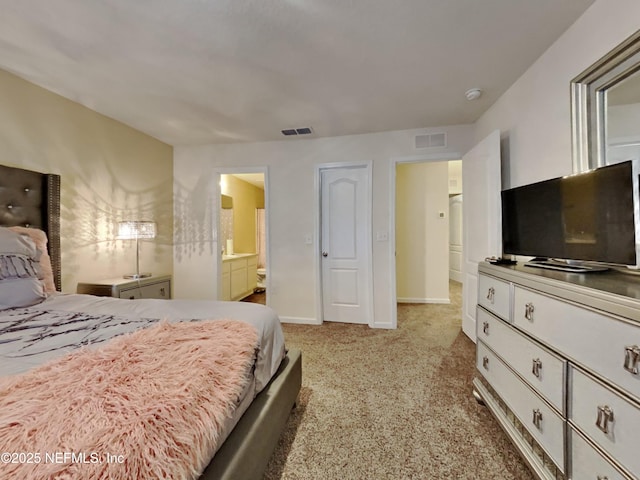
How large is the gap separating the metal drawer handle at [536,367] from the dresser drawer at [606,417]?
182 mm

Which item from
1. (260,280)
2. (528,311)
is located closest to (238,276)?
(260,280)

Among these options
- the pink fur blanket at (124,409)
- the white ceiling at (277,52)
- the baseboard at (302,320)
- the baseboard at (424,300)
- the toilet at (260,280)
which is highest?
the white ceiling at (277,52)

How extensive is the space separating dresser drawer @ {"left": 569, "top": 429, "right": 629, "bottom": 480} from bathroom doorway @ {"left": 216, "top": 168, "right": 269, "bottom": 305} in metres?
3.21

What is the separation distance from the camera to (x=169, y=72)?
6.97 feet

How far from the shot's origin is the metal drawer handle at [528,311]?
4.29ft

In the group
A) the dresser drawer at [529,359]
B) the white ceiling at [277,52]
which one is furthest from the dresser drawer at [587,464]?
the white ceiling at [277,52]

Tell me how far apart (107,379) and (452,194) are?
6608mm

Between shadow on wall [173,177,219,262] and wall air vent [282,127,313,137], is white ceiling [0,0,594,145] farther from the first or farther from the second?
shadow on wall [173,177,219,262]

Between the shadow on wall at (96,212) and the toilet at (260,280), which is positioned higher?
the shadow on wall at (96,212)

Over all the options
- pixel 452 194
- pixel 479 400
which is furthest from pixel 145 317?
pixel 452 194

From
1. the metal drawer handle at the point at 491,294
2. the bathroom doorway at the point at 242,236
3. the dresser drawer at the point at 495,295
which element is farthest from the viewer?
the bathroom doorway at the point at 242,236

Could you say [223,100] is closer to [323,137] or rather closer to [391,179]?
[323,137]

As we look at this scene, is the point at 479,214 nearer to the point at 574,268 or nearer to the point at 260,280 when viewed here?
the point at 574,268

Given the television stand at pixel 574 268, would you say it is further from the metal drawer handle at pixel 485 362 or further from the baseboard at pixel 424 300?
the baseboard at pixel 424 300
